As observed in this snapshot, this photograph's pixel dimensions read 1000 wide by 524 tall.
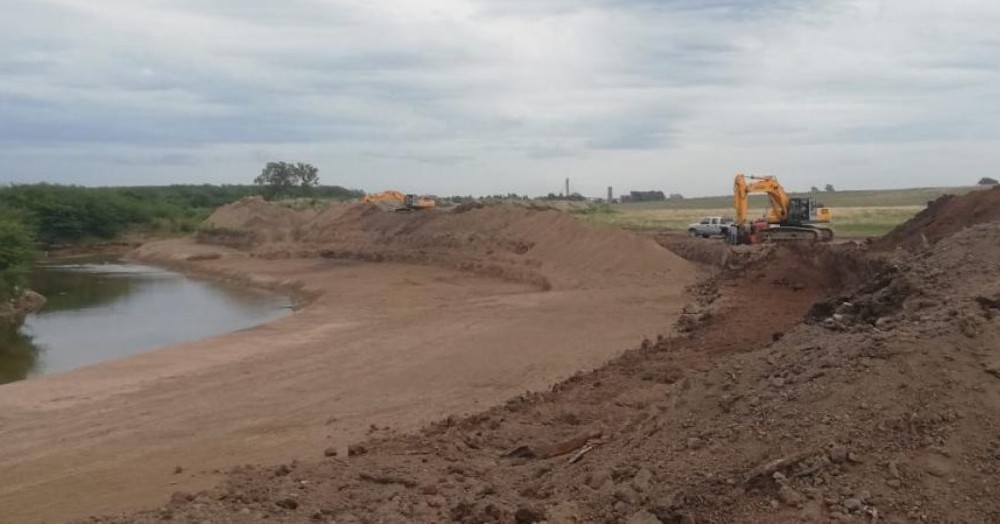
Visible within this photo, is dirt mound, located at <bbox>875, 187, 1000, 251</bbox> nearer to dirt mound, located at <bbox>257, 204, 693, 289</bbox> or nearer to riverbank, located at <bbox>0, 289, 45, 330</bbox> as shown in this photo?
dirt mound, located at <bbox>257, 204, 693, 289</bbox>

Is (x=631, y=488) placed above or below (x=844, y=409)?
below

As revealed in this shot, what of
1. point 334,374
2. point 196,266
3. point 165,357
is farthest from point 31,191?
point 334,374

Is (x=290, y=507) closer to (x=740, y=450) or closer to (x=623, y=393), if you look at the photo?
(x=740, y=450)

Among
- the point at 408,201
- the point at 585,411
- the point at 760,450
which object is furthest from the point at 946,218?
the point at 408,201

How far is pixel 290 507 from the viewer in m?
7.30

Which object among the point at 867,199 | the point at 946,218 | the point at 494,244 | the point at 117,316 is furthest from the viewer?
the point at 867,199

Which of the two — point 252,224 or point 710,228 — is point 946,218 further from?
point 252,224

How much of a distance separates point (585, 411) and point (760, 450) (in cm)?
476

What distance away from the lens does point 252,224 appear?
62656mm

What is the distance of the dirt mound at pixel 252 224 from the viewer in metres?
59.3

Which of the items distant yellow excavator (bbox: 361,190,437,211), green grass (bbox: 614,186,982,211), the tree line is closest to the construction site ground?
distant yellow excavator (bbox: 361,190,437,211)

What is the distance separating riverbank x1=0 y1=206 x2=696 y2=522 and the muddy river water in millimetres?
2581

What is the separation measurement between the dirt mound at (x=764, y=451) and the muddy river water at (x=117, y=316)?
14.6 metres

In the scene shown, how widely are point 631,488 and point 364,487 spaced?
2547 millimetres
